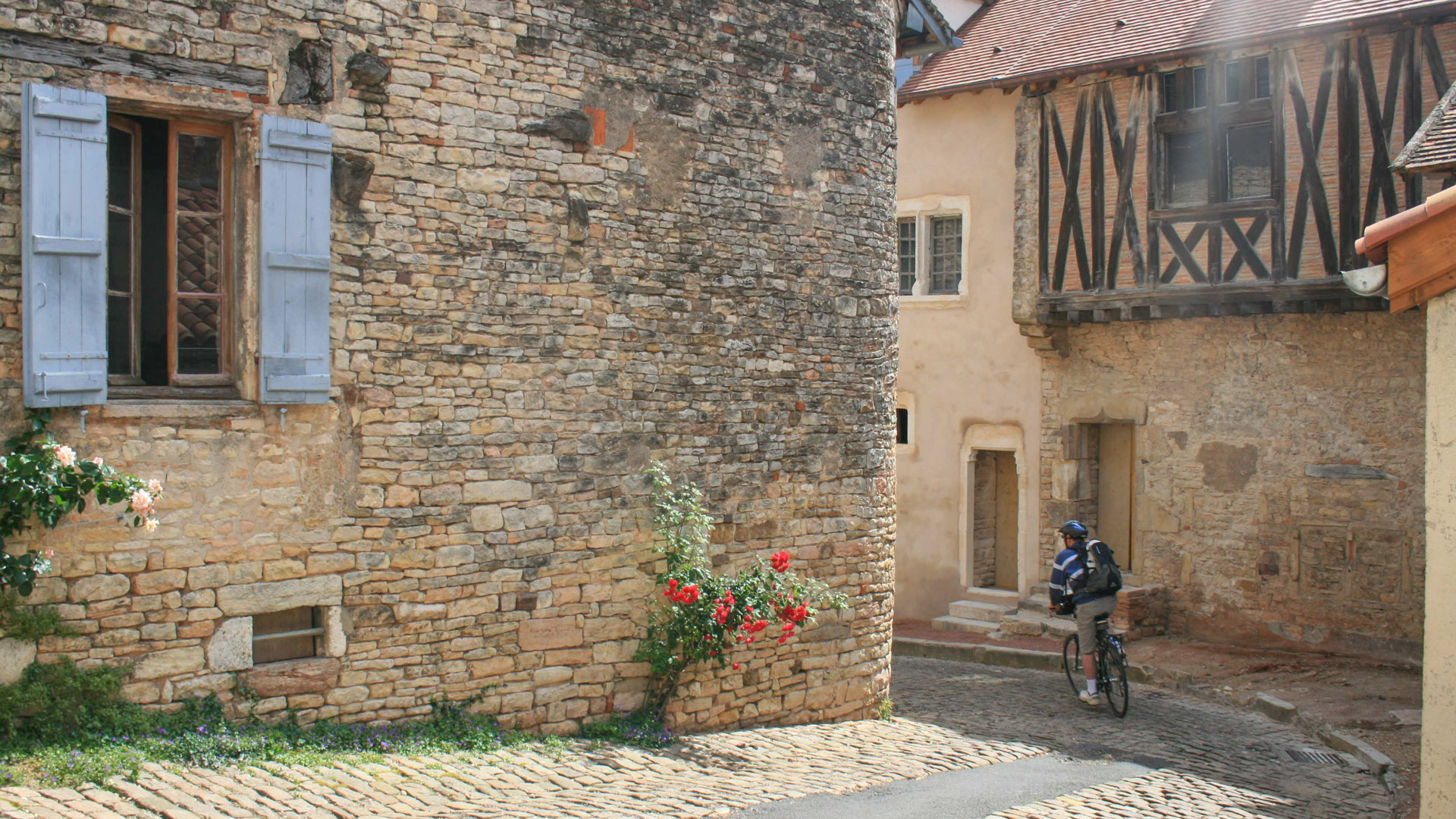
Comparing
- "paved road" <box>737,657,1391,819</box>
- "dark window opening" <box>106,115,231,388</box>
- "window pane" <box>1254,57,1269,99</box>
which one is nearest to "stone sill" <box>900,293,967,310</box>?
"window pane" <box>1254,57,1269,99</box>

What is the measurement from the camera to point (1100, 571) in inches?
384

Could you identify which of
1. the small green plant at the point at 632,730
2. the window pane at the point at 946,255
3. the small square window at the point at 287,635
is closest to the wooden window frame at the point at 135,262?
the small square window at the point at 287,635

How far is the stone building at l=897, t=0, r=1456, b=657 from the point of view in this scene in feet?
39.7

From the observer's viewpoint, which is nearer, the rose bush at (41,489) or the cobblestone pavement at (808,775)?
the rose bush at (41,489)

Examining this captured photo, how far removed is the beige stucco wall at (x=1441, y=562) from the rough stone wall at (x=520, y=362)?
12.3ft

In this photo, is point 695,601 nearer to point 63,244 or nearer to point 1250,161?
point 63,244

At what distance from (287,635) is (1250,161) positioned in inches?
429

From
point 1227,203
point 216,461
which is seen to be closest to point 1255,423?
point 1227,203

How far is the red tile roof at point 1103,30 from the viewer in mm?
12266

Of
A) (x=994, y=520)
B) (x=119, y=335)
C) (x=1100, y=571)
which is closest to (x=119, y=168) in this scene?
(x=119, y=335)

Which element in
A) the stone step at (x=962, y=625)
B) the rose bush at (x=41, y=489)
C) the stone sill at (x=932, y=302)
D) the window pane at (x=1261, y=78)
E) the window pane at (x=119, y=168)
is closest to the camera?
the rose bush at (x=41, y=489)

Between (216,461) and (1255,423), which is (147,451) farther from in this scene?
(1255,423)

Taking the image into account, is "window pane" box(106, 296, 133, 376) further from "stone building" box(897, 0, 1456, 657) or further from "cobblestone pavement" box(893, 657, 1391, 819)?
"stone building" box(897, 0, 1456, 657)

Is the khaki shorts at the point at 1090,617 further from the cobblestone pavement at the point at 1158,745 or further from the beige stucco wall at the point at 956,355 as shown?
the beige stucco wall at the point at 956,355
